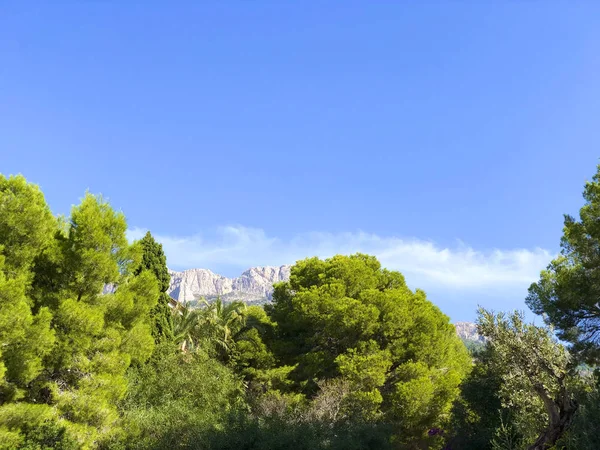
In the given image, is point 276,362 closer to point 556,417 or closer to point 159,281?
point 159,281

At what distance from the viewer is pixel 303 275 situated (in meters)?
25.9

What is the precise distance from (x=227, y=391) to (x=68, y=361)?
733cm

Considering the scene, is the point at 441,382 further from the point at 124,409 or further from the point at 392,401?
the point at 124,409

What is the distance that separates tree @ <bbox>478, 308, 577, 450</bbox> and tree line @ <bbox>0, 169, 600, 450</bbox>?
5 cm

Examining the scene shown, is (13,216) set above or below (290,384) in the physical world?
above

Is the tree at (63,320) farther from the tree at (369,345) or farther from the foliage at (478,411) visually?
the foliage at (478,411)

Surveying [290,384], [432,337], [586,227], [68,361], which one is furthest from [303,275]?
[586,227]

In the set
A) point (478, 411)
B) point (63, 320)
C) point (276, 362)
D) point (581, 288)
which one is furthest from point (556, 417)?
point (63, 320)

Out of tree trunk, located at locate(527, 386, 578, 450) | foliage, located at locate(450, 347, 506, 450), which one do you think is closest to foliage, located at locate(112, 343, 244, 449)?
tree trunk, located at locate(527, 386, 578, 450)

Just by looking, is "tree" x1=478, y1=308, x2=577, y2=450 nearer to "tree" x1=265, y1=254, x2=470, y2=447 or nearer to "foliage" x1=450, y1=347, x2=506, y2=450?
"foliage" x1=450, y1=347, x2=506, y2=450

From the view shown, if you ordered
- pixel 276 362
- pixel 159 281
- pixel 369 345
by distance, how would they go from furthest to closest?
pixel 276 362 → pixel 159 281 → pixel 369 345

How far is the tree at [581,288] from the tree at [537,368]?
854 millimetres

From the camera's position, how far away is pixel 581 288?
1373 centimetres

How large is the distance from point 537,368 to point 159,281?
18.1 m
